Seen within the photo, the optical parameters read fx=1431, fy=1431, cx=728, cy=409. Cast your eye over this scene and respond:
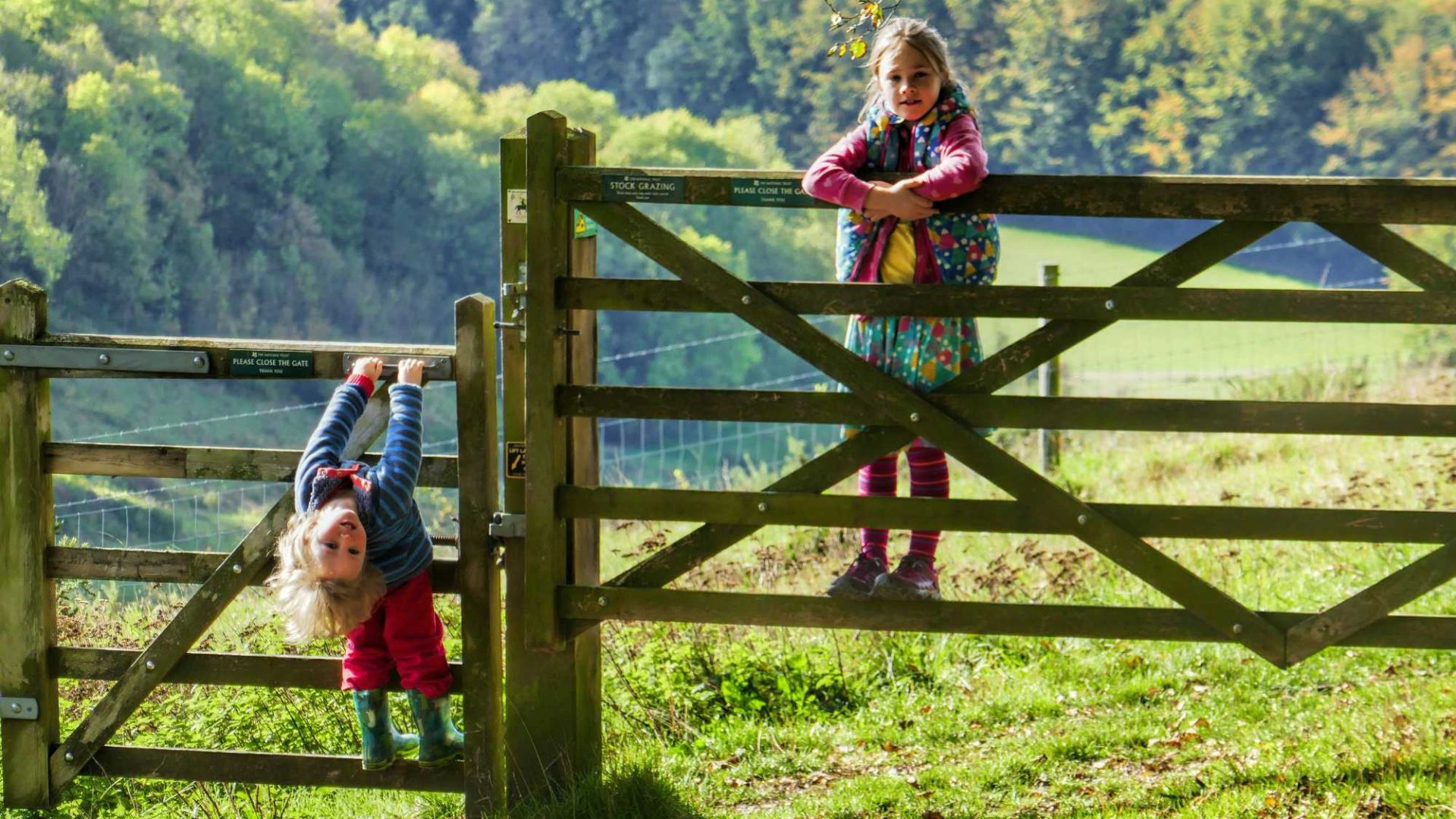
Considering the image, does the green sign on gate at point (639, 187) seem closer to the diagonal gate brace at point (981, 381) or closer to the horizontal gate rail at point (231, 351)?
the horizontal gate rail at point (231, 351)

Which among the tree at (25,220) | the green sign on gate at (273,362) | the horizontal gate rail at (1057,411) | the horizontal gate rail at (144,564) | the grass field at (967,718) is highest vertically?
the tree at (25,220)

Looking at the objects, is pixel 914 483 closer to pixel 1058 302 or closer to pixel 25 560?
pixel 1058 302

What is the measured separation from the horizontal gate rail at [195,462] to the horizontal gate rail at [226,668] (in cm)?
60

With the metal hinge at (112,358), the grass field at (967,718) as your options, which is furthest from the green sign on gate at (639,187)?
the grass field at (967,718)

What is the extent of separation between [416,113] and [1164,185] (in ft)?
184

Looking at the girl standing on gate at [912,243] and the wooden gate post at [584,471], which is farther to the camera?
the wooden gate post at [584,471]

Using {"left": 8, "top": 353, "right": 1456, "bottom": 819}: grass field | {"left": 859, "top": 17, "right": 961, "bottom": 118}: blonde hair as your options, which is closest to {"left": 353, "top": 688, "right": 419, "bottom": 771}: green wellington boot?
{"left": 8, "top": 353, "right": 1456, "bottom": 819}: grass field

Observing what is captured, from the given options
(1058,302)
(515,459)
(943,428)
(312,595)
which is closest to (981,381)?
(943,428)

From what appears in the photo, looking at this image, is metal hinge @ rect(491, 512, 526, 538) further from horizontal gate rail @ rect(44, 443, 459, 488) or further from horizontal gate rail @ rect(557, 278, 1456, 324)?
horizontal gate rail @ rect(557, 278, 1456, 324)

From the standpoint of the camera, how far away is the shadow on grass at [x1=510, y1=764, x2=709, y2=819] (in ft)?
14.9

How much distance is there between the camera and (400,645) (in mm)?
4426

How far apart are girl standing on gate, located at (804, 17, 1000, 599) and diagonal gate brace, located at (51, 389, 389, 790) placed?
1.56 meters

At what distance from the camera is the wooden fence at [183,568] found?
14.9ft

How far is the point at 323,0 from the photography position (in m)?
65.1
